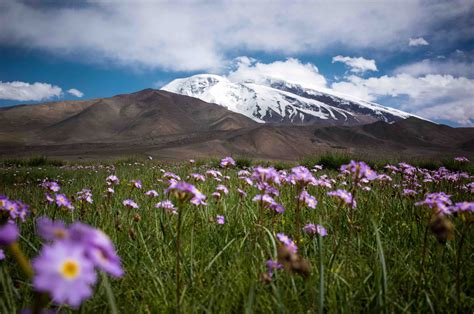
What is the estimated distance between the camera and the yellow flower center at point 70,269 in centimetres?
60

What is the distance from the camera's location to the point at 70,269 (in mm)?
616

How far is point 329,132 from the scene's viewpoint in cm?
7269

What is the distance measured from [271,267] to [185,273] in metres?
0.64

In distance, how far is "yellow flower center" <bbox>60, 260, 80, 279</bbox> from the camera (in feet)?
1.96

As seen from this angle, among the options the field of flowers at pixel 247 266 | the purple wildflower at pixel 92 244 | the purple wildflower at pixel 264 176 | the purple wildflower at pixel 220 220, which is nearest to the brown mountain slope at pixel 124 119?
the purple wildflower at pixel 220 220

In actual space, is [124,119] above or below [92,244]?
above

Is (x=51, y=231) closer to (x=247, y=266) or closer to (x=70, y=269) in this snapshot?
(x=70, y=269)

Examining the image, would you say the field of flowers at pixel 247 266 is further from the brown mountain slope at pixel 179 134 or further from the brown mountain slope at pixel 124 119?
the brown mountain slope at pixel 124 119

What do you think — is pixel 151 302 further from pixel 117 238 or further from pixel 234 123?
pixel 234 123

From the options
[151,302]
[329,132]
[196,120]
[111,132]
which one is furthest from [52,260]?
[196,120]

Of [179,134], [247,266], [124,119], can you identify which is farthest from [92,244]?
[124,119]

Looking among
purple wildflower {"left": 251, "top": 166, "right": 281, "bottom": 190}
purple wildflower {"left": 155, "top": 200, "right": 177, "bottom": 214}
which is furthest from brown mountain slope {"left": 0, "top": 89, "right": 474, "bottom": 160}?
purple wildflower {"left": 251, "top": 166, "right": 281, "bottom": 190}

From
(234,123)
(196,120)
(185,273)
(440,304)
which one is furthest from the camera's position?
(196,120)

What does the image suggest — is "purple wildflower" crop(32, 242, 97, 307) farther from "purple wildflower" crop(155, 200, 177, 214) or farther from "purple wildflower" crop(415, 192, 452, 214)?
"purple wildflower" crop(155, 200, 177, 214)
